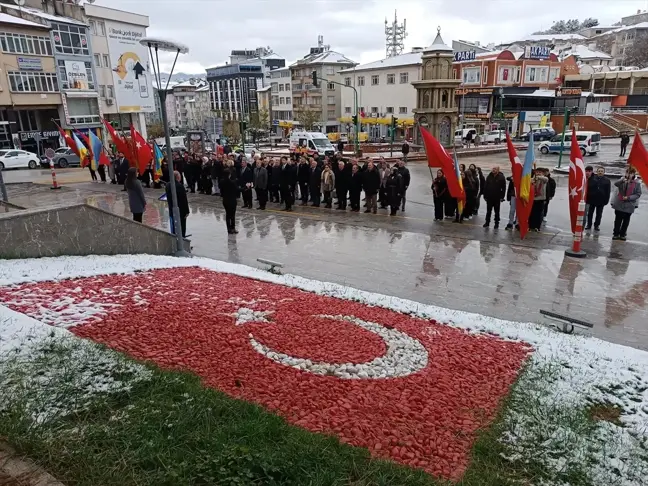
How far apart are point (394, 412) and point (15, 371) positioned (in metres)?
3.59

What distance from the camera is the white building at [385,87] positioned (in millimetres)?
63656

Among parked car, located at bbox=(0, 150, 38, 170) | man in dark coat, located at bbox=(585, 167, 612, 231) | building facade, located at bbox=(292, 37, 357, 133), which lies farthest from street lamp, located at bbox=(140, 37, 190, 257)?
building facade, located at bbox=(292, 37, 357, 133)

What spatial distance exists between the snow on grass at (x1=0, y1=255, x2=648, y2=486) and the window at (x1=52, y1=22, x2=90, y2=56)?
4908 cm

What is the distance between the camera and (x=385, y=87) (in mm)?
67125

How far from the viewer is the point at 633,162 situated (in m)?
11.4

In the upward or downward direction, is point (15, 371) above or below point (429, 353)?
above

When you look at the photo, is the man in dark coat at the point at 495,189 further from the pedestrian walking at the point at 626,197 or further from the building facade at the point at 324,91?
the building facade at the point at 324,91

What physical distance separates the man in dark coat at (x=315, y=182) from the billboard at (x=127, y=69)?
148 feet

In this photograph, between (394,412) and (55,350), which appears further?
(55,350)

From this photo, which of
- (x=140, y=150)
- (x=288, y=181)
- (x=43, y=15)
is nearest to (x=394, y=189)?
(x=288, y=181)

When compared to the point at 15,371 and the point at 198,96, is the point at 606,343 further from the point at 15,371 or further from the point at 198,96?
the point at 198,96

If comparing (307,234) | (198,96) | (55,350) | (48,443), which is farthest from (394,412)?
(198,96)

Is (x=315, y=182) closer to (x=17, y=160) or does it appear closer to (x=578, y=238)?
(x=578, y=238)

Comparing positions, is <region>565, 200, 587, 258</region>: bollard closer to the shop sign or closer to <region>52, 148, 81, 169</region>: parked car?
<region>52, 148, 81, 169</region>: parked car
